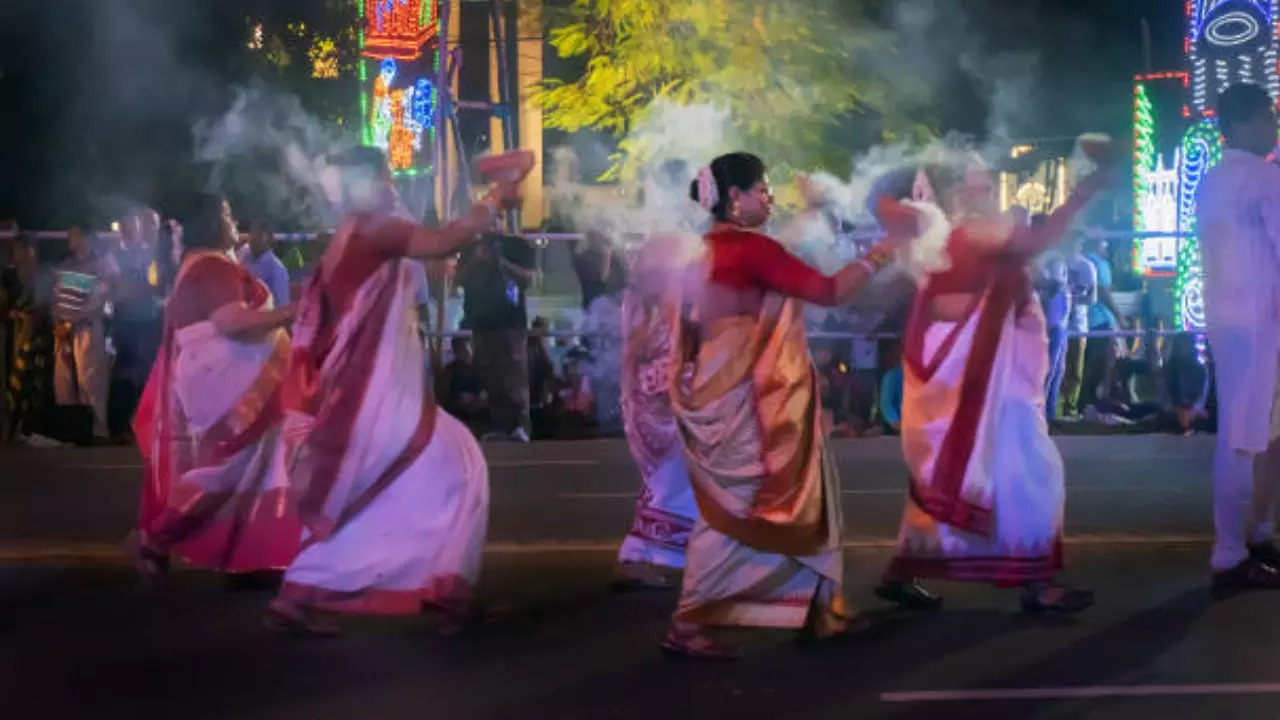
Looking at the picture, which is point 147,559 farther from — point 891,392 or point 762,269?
point 891,392

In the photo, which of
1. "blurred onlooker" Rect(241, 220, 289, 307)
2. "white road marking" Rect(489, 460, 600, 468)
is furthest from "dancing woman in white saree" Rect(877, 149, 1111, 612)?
"white road marking" Rect(489, 460, 600, 468)

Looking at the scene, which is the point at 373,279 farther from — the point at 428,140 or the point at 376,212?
the point at 428,140

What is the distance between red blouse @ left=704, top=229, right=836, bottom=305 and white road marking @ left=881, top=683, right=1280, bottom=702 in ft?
4.30

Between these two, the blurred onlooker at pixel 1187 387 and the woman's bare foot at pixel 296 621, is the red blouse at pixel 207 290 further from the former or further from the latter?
the blurred onlooker at pixel 1187 387

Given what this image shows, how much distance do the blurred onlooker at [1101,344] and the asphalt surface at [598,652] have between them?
21.2 ft

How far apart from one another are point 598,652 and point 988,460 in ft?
5.57

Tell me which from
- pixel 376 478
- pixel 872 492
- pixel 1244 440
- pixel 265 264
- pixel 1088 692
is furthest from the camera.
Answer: pixel 872 492

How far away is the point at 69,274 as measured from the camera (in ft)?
45.1


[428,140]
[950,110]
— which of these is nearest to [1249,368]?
[950,110]

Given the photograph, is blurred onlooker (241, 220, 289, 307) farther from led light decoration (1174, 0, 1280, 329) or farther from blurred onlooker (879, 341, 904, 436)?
led light decoration (1174, 0, 1280, 329)

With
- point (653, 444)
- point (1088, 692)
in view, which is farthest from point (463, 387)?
point (1088, 692)

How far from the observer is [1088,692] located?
18.3ft

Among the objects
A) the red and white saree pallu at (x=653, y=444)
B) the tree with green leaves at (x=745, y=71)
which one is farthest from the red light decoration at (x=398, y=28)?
the red and white saree pallu at (x=653, y=444)

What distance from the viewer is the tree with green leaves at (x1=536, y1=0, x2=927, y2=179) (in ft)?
49.2
